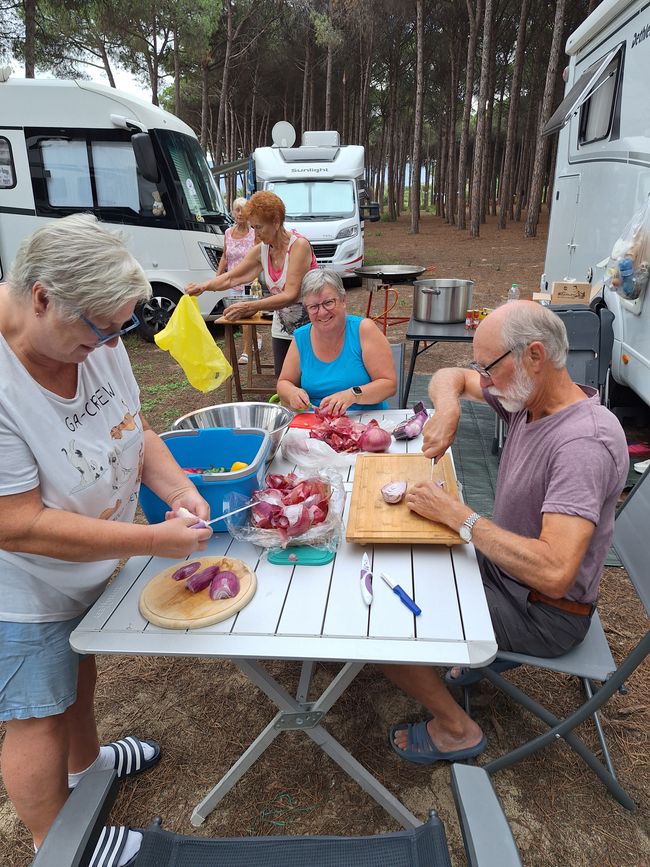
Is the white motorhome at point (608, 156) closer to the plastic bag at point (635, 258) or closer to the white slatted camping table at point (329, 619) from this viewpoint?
the plastic bag at point (635, 258)

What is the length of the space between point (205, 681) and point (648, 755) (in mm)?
1790

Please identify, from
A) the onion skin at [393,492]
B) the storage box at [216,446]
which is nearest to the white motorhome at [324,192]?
the storage box at [216,446]

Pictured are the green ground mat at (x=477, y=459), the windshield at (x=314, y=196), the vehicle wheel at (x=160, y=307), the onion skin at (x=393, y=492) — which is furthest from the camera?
the windshield at (x=314, y=196)

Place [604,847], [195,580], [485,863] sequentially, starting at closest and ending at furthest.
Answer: [485,863]
[195,580]
[604,847]

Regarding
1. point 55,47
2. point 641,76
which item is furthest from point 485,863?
point 55,47

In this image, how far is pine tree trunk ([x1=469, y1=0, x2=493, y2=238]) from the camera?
1389cm

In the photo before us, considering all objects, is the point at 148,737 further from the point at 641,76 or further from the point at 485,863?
the point at 641,76

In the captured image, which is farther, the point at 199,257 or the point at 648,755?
the point at 199,257

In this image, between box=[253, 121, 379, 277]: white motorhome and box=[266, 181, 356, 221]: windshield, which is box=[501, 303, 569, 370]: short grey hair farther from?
box=[266, 181, 356, 221]: windshield

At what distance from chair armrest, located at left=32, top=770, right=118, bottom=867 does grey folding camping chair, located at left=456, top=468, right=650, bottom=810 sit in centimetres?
116

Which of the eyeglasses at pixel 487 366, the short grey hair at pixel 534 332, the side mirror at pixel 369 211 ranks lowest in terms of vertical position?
the eyeglasses at pixel 487 366

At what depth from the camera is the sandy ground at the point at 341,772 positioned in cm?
186

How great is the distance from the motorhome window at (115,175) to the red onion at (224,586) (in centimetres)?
713

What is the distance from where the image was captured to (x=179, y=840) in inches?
55.1
